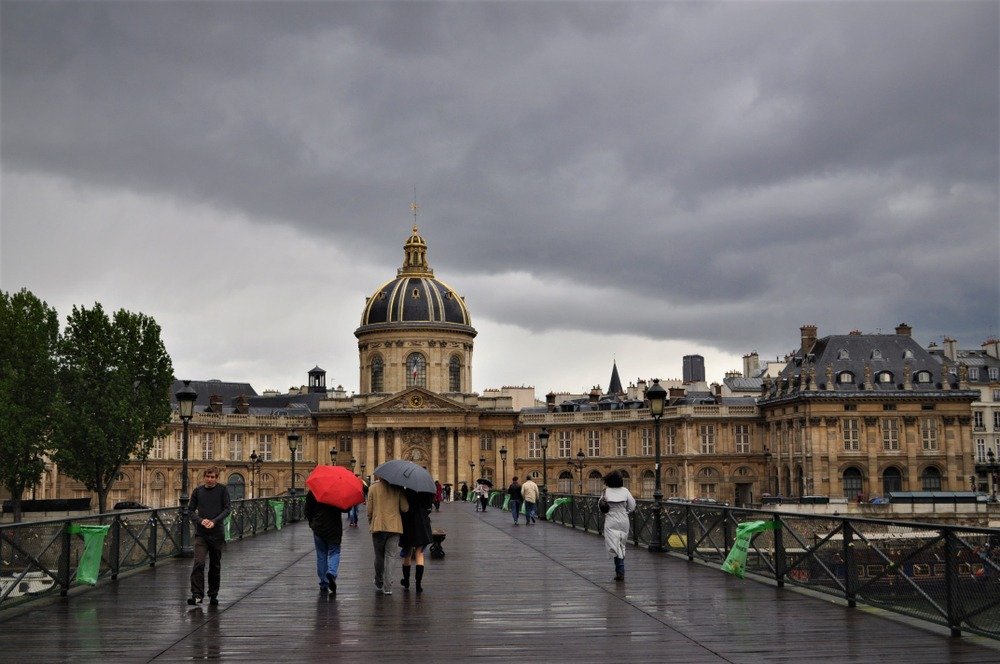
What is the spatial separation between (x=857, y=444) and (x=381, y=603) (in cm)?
8221

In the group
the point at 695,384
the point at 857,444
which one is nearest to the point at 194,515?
the point at 857,444

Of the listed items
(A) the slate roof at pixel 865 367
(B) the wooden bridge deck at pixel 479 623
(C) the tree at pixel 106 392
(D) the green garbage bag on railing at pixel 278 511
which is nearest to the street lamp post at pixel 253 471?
(C) the tree at pixel 106 392

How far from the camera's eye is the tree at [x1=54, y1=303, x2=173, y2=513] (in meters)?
65.2

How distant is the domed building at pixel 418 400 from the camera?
361ft

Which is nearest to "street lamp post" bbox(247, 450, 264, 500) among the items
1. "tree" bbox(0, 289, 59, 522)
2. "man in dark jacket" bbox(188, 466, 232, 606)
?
"tree" bbox(0, 289, 59, 522)

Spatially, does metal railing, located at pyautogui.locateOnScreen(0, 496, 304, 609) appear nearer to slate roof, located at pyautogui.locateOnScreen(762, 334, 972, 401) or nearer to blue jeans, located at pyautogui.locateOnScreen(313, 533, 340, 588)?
blue jeans, located at pyautogui.locateOnScreen(313, 533, 340, 588)

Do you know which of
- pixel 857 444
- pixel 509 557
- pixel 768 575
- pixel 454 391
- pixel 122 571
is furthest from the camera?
pixel 454 391

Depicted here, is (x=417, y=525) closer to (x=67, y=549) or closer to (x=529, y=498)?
(x=67, y=549)

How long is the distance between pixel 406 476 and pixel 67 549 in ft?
18.1

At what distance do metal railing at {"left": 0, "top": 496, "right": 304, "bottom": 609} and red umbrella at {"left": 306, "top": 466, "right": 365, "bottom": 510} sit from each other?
12.9 feet

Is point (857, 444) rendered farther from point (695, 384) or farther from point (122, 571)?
point (122, 571)

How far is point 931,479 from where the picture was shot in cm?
9494

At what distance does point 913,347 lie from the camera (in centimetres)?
9775

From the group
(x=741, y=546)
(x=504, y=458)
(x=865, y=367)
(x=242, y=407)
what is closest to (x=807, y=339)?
(x=865, y=367)
